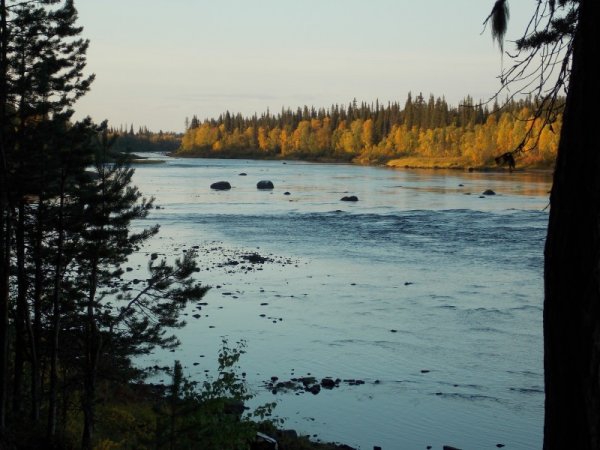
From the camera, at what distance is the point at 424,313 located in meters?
22.0

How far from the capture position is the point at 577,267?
3012 mm

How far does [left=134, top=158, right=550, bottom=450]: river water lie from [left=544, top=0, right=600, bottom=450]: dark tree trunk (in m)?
10.4

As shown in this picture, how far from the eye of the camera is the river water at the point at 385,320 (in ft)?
47.0

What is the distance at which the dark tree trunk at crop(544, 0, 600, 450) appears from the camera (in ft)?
9.49

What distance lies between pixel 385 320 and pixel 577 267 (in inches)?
731

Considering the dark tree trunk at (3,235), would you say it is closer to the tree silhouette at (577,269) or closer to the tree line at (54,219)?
the tree line at (54,219)

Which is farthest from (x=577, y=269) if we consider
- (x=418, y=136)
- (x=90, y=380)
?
(x=418, y=136)

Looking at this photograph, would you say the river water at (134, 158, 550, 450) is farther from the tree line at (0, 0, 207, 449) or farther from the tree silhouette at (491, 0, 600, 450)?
the tree silhouette at (491, 0, 600, 450)

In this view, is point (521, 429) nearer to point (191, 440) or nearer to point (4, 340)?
point (191, 440)

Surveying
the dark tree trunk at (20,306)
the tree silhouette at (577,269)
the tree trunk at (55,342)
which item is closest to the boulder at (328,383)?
the tree trunk at (55,342)

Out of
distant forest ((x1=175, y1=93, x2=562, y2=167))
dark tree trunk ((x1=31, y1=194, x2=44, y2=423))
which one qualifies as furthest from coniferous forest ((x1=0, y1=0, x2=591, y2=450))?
distant forest ((x1=175, y1=93, x2=562, y2=167))

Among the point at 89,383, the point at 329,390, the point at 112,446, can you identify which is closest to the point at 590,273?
the point at 89,383

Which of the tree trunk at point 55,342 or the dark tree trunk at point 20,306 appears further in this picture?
the dark tree trunk at point 20,306

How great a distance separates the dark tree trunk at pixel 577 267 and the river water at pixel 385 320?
10.4 metres
